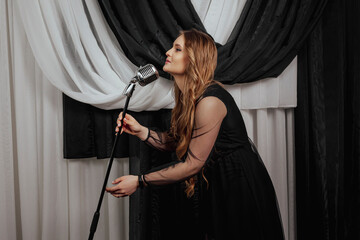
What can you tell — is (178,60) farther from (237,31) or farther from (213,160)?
(237,31)

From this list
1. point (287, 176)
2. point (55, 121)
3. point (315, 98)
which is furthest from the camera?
point (287, 176)

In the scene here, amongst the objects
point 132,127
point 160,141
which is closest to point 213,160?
point 160,141

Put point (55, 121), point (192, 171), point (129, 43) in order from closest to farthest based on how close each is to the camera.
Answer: point (192, 171)
point (129, 43)
point (55, 121)

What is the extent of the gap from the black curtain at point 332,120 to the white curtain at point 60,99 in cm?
14

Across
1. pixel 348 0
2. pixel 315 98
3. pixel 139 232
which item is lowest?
pixel 139 232

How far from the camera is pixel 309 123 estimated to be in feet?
6.22

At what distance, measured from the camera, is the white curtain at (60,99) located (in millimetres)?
1521

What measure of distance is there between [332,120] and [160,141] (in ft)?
3.45

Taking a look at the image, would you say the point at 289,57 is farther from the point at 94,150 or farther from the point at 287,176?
the point at 94,150

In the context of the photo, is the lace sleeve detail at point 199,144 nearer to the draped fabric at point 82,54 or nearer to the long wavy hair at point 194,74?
the long wavy hair at point 194,74

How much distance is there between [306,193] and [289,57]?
0.82 m

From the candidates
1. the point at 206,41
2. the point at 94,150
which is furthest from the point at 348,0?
the point at 94,150

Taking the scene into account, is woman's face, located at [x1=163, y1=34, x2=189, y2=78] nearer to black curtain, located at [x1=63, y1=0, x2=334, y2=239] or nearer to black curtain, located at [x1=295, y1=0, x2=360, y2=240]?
black curtain, located at [x1=63, y1=0, x2=334, y2=239]

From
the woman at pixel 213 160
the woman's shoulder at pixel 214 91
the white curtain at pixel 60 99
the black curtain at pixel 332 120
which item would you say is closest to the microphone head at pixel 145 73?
the woman at pixel 213 160
